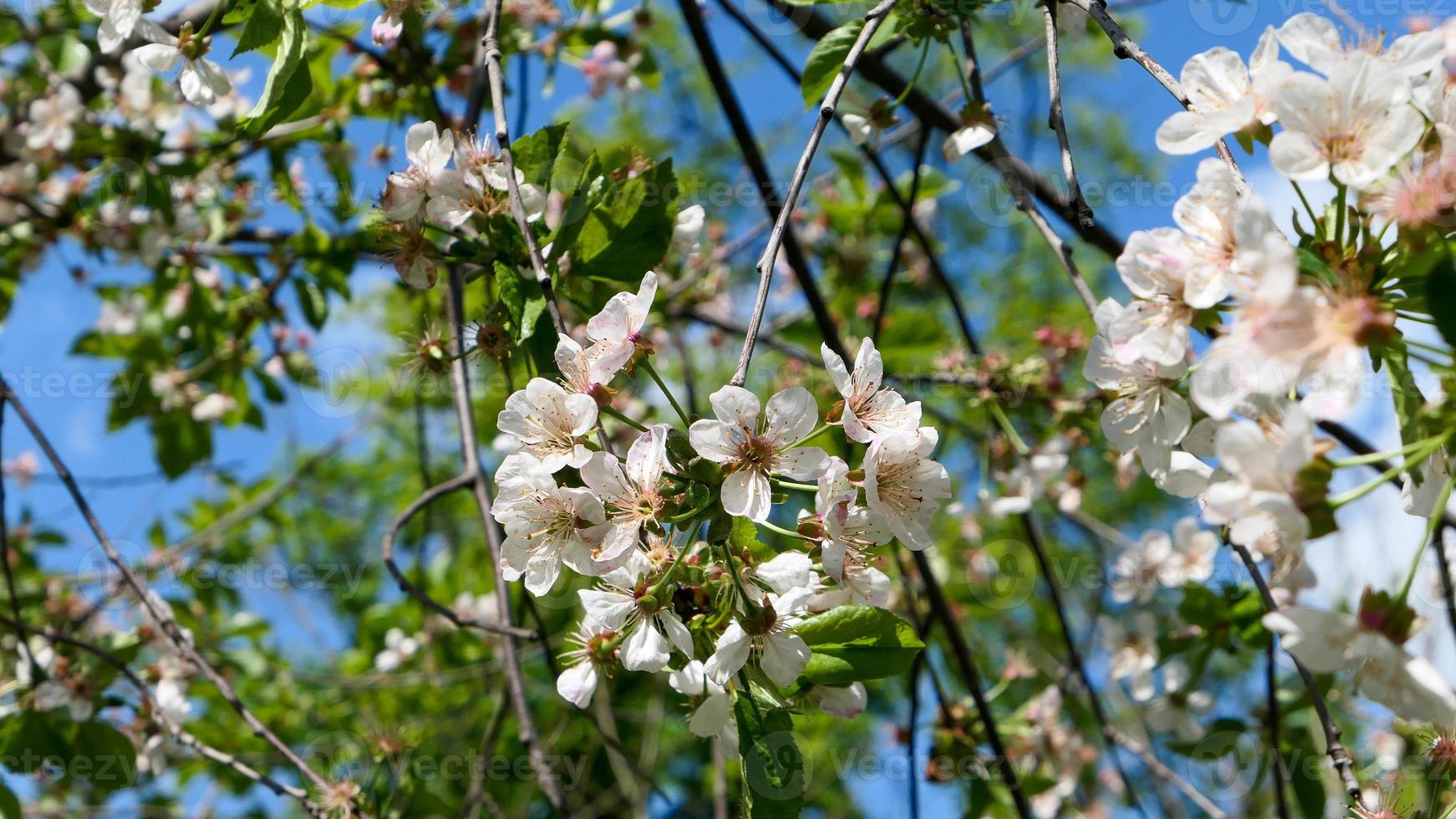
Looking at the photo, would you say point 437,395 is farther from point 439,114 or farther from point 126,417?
point 439,114

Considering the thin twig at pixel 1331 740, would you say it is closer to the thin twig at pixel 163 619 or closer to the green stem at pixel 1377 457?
the green stem at pixel 1377 457

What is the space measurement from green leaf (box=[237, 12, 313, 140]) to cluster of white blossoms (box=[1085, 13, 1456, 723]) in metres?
1.00

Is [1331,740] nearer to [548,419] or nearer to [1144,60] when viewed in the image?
[1144,60]

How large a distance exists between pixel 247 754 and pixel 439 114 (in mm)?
2039

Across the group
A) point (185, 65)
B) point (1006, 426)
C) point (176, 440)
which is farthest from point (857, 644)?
point (176, 440)

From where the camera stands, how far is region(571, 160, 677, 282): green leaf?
4.10ft

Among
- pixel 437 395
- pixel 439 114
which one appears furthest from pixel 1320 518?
pixel 437 395

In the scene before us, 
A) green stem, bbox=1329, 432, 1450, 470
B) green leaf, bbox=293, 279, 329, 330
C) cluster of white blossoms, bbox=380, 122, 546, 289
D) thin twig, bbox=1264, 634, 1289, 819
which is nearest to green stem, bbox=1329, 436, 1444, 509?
green stem, bbox=1329, 432, 1450, 470

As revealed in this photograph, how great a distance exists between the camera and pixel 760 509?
0.93 metres

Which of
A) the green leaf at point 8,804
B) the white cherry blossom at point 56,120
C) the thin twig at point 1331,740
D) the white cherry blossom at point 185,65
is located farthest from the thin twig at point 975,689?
the white cherry blossom at point 56,120

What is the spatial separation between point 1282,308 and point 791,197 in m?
0.48

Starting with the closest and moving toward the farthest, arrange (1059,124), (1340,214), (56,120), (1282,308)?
(1282,308)
(1340,214)
(1059,124)
(56,120)

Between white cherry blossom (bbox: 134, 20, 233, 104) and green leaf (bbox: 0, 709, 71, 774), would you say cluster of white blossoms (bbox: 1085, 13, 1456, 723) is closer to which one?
white cherry blossom (bbox: 134, 20, 233, 104)

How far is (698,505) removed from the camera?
3.18 ft
